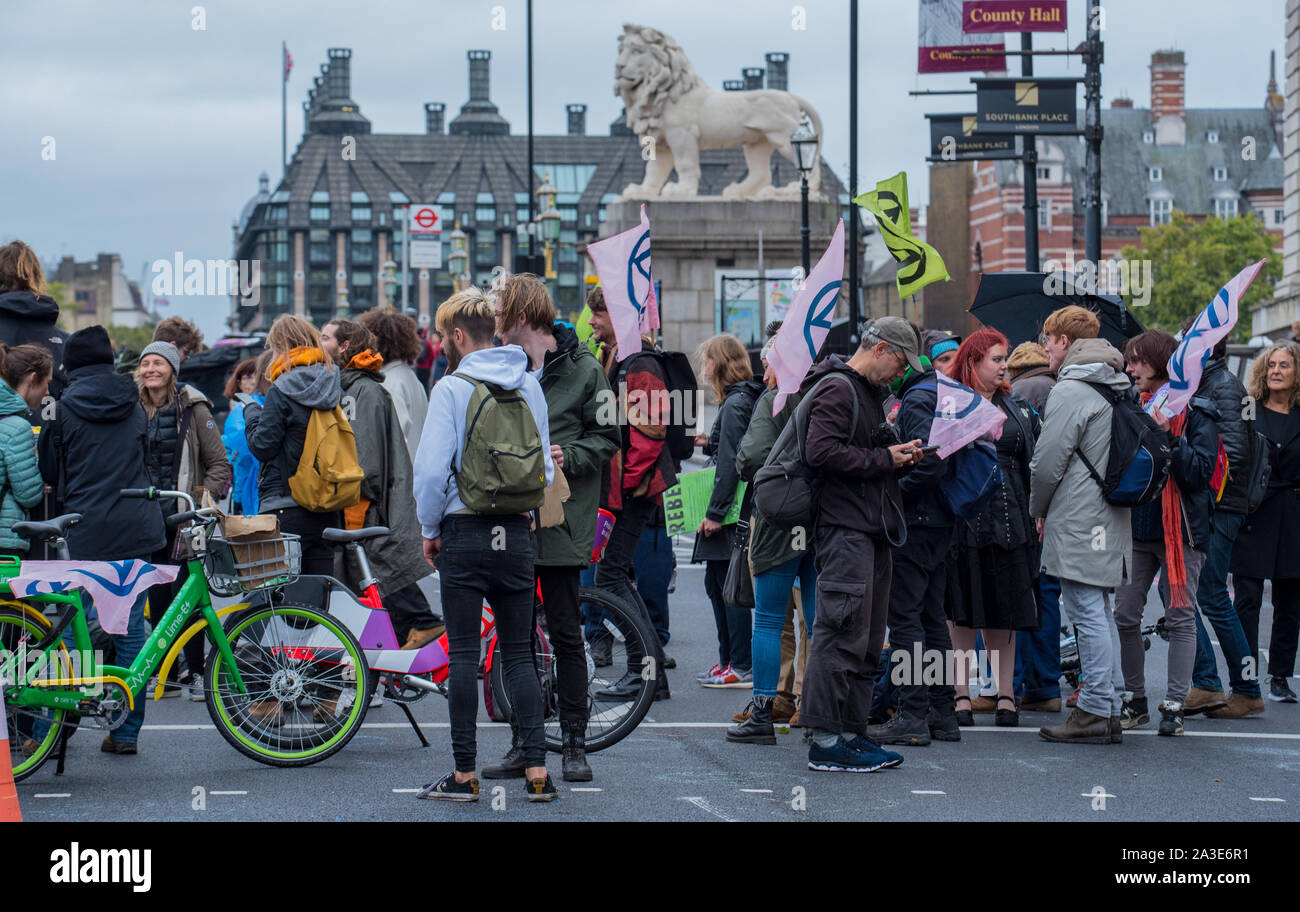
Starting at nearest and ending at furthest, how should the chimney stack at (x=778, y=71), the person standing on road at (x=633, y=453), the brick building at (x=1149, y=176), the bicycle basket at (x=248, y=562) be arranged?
the bicycle basket at (x=248, y=562) → the person standing on road at (x=633, y=453) → the brick building at (x=1149, y=176) → the chimney stack at (x=778, y=71)

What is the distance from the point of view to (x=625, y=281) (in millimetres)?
8359

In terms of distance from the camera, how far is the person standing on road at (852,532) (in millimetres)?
7047

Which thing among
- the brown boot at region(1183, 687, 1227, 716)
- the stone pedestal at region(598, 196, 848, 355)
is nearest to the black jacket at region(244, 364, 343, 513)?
the brown boot at region(1183, 687, 1227, 716)

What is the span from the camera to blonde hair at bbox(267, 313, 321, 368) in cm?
Answer: 820

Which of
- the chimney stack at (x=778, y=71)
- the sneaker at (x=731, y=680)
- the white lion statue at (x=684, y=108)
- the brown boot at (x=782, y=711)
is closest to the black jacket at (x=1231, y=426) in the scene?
the brown boot at (x=782, y=711)

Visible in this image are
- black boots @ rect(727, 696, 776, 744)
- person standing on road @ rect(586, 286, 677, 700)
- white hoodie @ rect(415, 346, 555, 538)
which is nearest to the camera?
white hoodie @ rect(415, 346, 555, 538)

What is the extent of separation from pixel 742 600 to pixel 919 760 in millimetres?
1303

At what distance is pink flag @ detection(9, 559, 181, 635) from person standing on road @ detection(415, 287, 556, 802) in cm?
143

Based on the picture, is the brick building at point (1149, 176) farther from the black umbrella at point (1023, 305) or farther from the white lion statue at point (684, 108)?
the black umbrella at point (1023, 305)

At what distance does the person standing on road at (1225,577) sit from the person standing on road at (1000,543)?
991 millimetres

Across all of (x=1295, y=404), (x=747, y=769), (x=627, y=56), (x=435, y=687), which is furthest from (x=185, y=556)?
(x=627, y=56)

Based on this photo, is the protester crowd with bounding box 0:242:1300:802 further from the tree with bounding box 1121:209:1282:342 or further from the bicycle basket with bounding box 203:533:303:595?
the tree with bounding box 1121:209:1282:342
